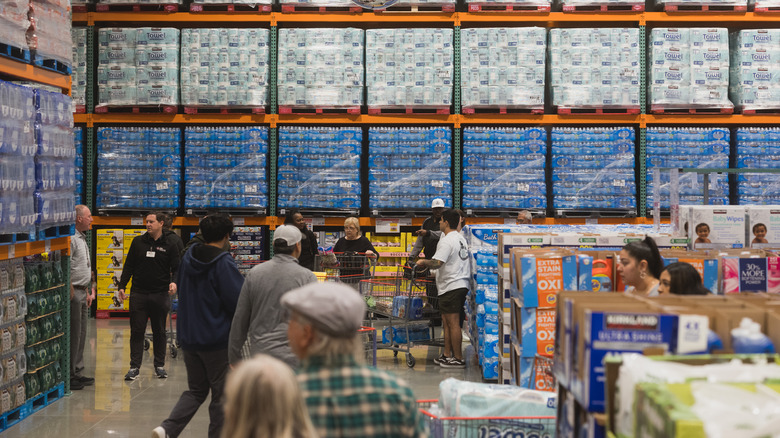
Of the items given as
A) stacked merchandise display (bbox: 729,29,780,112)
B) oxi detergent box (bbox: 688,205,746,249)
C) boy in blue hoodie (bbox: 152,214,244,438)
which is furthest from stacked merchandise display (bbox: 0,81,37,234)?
stacked merchandise display (bbox: 729,29,780,112)

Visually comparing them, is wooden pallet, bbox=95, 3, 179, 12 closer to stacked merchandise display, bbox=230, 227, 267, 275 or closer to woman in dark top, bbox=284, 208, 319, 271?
stacked merchandise display, bbox=230, 227, 267, 275

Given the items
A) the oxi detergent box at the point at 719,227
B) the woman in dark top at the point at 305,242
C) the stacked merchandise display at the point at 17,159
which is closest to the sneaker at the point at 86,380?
the stacked merchandise display at the point at 17,159

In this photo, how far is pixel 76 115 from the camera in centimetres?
1260

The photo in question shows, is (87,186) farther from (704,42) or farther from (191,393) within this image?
(704,42)

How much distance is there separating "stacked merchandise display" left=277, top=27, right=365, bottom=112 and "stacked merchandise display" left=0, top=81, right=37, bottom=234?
5312 mm

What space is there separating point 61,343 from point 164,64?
5.42 m

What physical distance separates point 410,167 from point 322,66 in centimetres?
202

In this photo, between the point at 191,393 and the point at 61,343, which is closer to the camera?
the point at 191,393

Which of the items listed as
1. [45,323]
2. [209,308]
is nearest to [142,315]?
[45,323]

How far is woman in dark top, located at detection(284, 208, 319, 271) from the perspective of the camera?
1098 cm

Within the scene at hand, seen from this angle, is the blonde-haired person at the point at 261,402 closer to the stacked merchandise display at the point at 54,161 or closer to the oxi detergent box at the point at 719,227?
the oxi detergent box at the point at 719,227

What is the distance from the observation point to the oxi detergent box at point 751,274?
5.44 metres

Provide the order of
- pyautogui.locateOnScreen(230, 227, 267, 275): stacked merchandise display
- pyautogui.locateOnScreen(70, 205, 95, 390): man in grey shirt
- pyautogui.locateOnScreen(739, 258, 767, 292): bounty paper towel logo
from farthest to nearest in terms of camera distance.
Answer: pyautogui.locateOnScreen(230, 227, 267, 275): stacked merchandise display → pyautogui.locateOnScreen(70, 205, 95, 390): man in grey shirt → pyautogui.locateOnScreen(739, 258, 767, 292): bounty paper towel logo

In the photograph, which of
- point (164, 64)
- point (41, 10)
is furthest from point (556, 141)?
point (41, 10)
